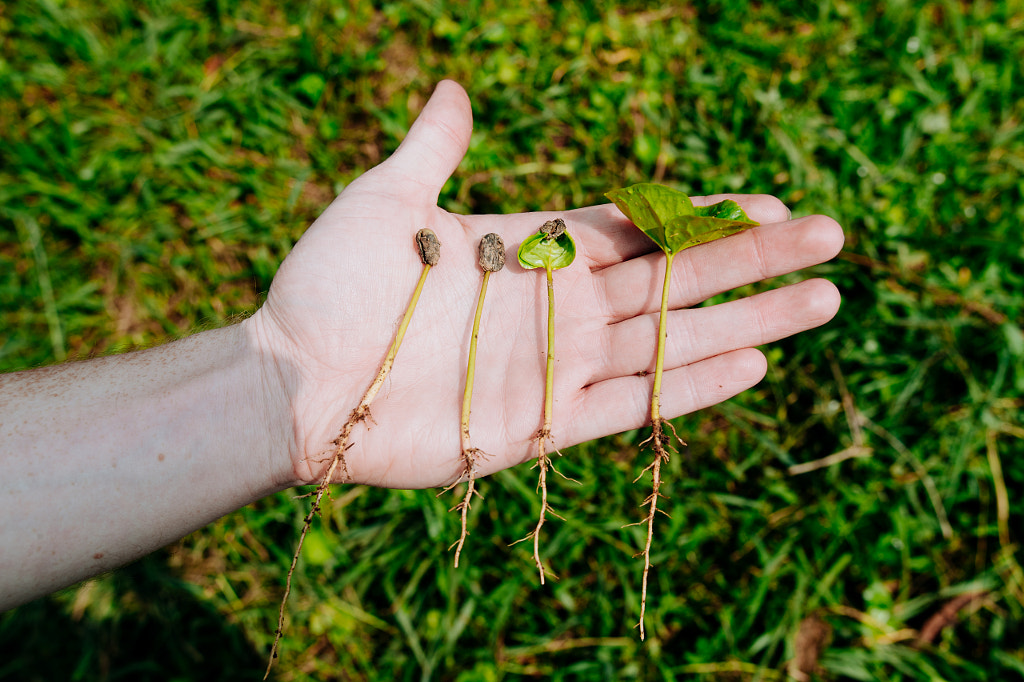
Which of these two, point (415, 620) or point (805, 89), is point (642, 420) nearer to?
point (415, 620)

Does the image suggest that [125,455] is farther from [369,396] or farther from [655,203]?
[655,203]

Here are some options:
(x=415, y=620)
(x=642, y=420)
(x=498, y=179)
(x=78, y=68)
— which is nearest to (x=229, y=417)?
(x=415, y=620)

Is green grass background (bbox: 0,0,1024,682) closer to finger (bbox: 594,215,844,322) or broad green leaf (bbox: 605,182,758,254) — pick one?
finger (bbox: 594,215,844,322)

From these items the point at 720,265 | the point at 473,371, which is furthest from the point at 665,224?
the point at 473,371

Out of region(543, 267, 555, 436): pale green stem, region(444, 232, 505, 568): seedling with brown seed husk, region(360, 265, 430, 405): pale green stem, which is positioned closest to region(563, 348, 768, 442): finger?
region(543, 267, 555, 436): pale green stem

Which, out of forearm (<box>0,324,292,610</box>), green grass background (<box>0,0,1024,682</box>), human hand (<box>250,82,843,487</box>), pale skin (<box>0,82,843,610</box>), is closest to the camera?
forearm (<box>0,324,292,610</box>)

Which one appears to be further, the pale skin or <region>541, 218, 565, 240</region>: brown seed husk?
<region>541, 218, 565, 240</region>: brown seed husk
